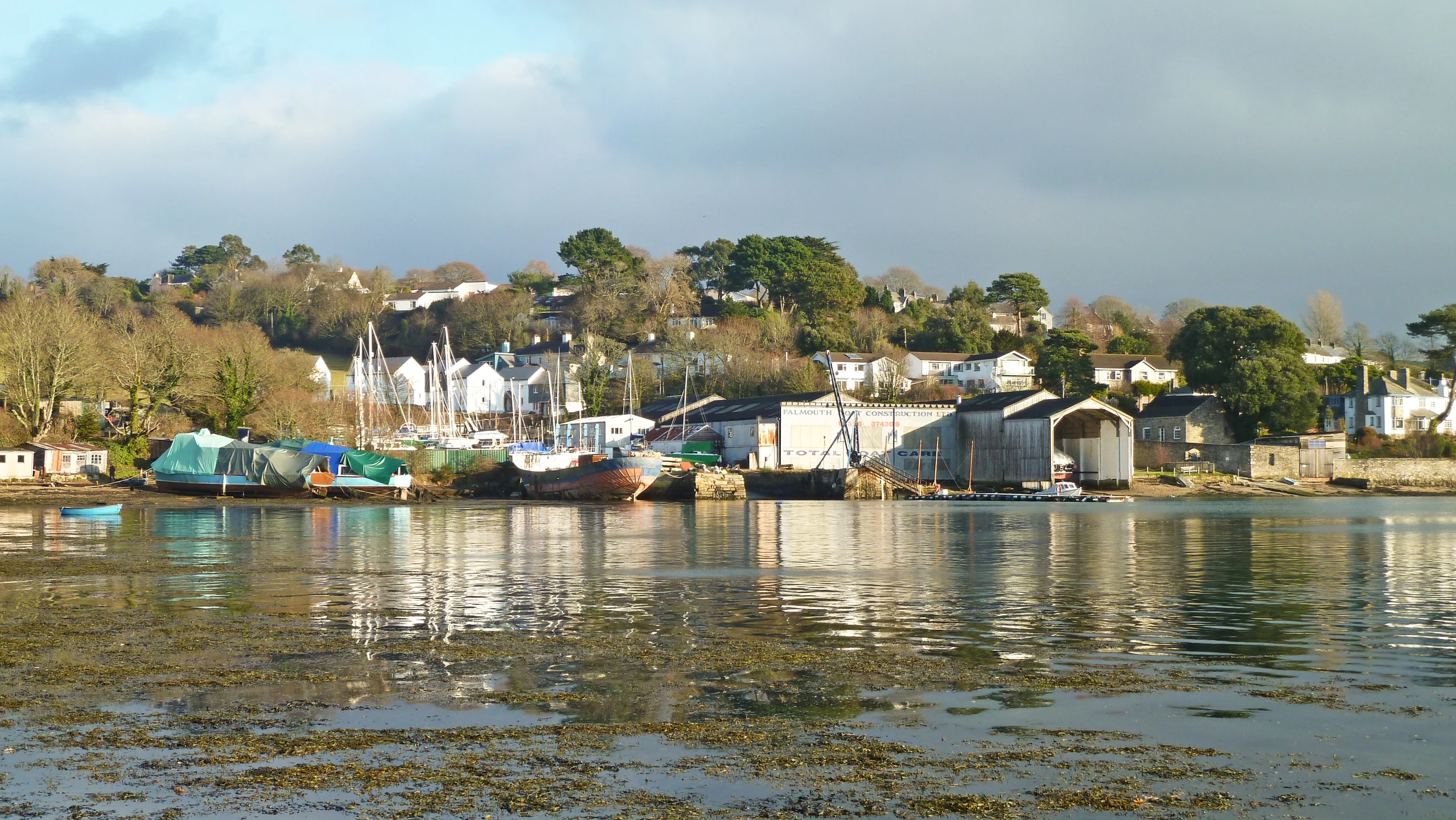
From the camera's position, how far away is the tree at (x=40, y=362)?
6662 centimetres

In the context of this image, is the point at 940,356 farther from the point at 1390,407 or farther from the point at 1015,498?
the point at 1015,498

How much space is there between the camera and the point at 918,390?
347 ft

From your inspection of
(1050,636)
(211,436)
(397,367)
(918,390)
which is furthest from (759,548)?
(397,367)

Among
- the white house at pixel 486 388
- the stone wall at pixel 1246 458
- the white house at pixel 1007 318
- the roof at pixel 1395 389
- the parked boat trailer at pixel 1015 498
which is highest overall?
the white house at pixel 1007 318

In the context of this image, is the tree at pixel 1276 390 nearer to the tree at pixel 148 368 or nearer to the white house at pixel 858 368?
the white house at pixel 858 368

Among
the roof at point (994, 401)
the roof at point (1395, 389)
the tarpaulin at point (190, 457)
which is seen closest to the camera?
the tarpaulin at point (190, 457)

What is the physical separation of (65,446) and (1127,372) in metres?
87.1

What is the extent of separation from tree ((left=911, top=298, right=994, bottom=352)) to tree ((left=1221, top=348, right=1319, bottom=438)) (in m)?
32.7

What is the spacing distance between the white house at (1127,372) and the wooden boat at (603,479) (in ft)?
192

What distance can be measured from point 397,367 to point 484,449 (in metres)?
46.5

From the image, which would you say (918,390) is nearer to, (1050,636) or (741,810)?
(1050,636)

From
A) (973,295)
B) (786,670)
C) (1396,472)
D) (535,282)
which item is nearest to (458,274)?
(535,282)

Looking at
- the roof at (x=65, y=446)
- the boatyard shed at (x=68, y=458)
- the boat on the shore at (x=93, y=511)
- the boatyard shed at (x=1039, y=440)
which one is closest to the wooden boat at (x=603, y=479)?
the boatyard shed at (x=1039, y=440)

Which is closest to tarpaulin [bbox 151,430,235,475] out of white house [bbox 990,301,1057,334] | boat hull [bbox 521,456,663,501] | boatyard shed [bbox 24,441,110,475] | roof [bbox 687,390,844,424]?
boatyard shed [bbox 24,441,110,475]
